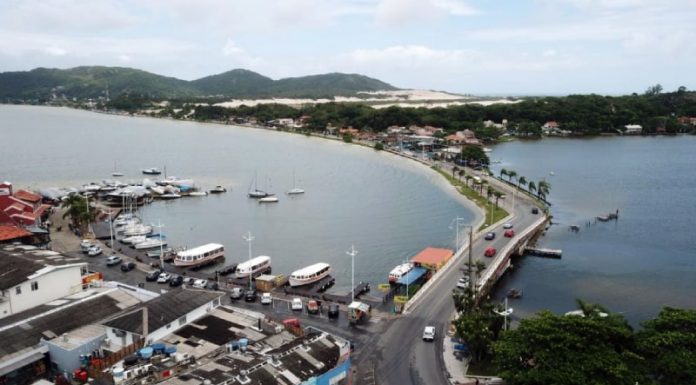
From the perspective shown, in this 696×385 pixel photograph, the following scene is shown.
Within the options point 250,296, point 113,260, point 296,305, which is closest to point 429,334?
point 296,305

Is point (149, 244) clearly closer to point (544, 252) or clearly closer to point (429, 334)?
point (429, 334)

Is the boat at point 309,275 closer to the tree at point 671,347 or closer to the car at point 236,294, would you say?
the car at point 236,294

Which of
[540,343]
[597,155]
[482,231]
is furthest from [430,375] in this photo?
[597,155]

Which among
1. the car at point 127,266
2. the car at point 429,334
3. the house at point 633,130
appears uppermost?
the house at point 633,130

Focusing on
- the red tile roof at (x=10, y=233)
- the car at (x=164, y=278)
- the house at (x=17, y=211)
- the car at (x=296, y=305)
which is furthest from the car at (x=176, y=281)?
the house at (x=17, y=211)

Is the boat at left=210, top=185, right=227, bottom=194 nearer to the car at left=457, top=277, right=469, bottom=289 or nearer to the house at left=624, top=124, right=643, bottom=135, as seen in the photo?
the car at left=457, top=277, right=469, bottom=289

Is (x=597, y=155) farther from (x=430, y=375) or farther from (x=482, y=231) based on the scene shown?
(x=430, y=375)

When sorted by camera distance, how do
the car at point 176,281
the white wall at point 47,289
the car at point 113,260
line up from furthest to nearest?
the car at point 113,260 → the car at point 176,281 → the white wall at point 47,289
